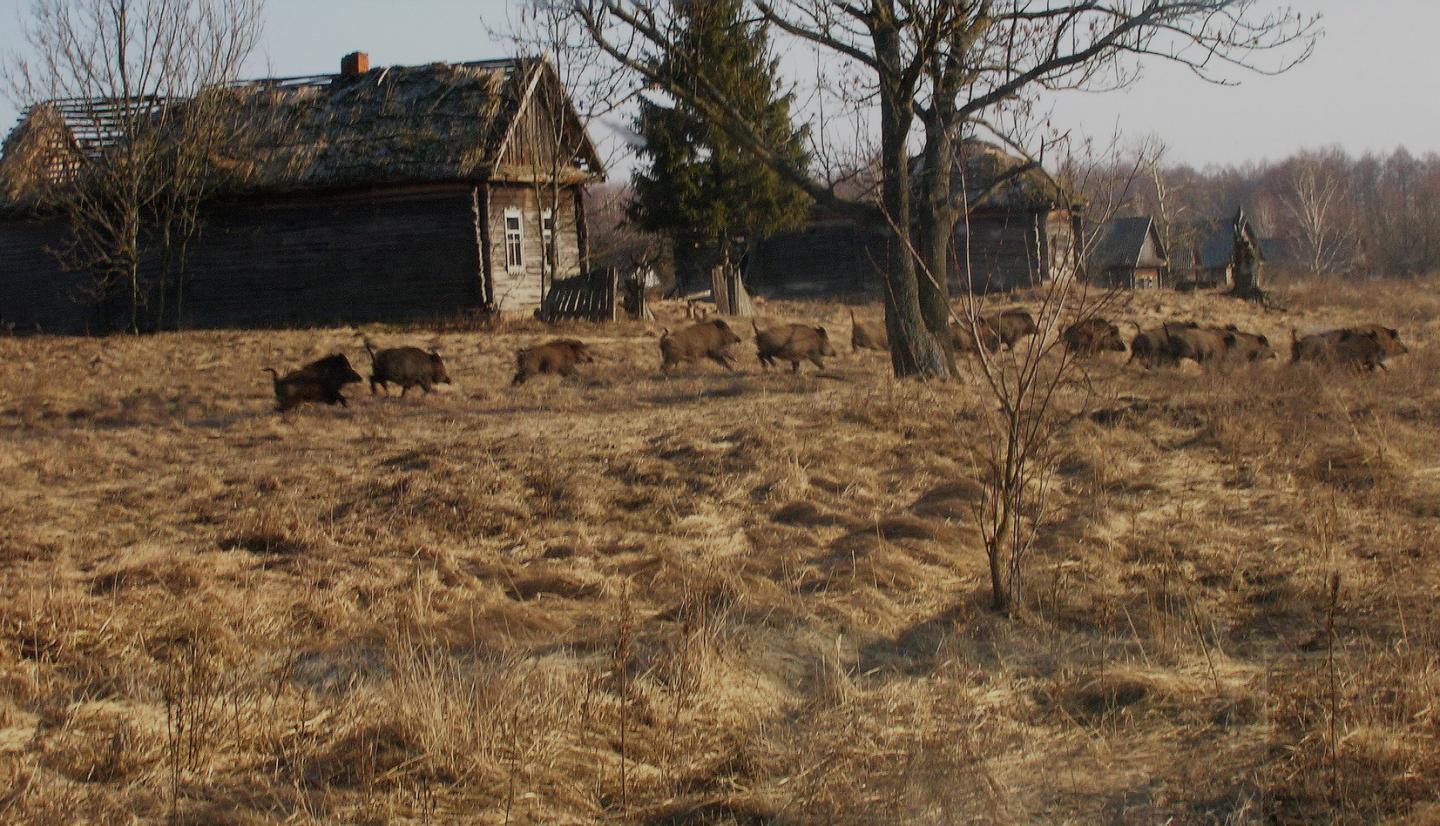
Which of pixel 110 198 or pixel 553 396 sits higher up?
pixel 110 198

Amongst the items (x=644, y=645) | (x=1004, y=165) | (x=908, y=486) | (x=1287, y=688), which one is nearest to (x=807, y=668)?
(x=644, y=645)

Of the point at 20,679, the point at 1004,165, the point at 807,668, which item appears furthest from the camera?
the point at 1004,165

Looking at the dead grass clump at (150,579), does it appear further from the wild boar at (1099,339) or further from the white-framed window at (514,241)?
the white-framed window at (514,241)

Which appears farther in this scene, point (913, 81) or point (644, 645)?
point (913, 81)

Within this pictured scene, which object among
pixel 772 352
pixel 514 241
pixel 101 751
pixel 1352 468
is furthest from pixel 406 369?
pixel 514 241

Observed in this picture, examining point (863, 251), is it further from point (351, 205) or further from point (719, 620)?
point (719, 620)

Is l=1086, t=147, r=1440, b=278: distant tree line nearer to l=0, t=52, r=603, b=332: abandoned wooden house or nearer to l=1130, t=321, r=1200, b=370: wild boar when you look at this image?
l=1130, t=321, r=1200, b=370: wild boar

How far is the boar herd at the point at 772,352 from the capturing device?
1485cm

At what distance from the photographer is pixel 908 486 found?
10508 mm

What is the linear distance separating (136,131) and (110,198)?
144 centimetres

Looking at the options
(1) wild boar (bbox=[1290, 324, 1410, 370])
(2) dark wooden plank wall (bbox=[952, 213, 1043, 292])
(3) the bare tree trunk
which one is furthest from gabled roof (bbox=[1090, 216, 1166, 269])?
(3) the bare tree trunk

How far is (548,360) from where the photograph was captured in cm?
1761

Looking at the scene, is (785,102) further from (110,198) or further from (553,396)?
(553,396)

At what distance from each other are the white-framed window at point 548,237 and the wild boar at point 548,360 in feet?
34.2
